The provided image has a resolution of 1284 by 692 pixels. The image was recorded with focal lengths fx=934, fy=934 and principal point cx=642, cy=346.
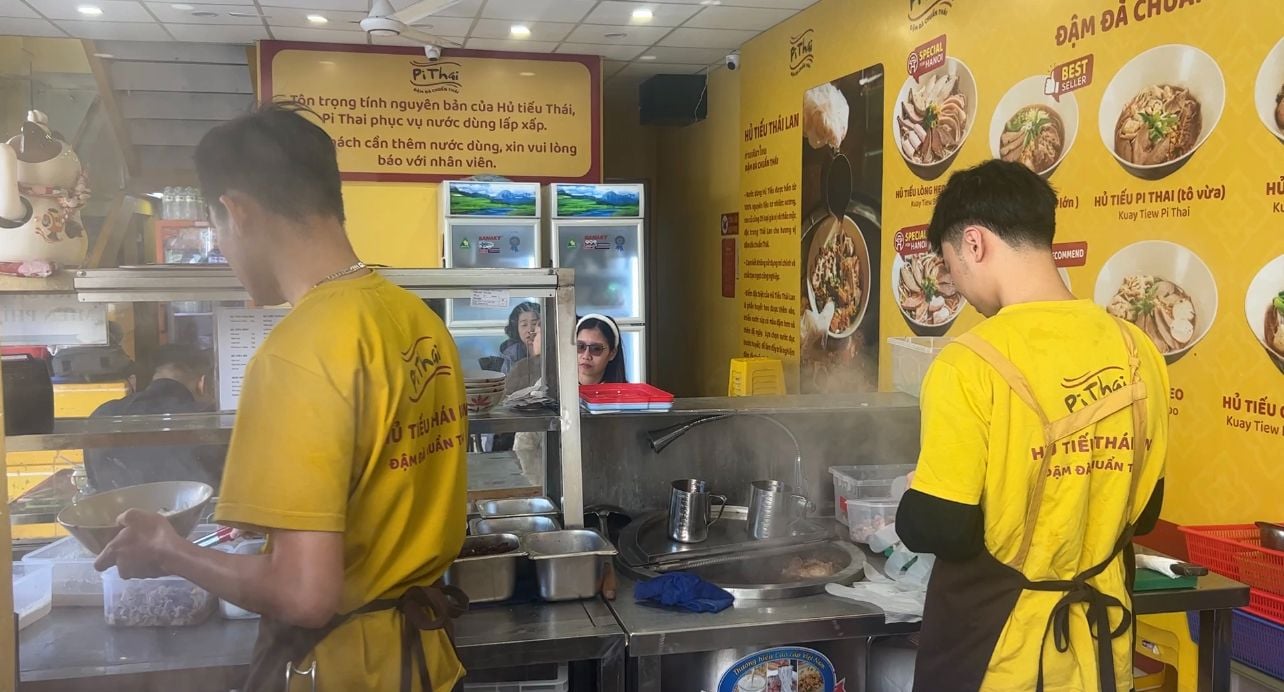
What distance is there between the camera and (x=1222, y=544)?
8.11 ft

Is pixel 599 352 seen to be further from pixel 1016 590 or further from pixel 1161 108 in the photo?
pixel 1016 590

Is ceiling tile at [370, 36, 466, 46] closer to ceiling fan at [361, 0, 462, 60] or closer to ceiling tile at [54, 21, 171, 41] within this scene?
ceiling tile at [54, 21, 171, 41]

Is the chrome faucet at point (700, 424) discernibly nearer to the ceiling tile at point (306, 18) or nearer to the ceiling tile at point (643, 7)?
the ceiling tile at point (643, 7)

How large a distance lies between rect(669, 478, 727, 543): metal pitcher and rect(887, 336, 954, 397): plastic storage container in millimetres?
940

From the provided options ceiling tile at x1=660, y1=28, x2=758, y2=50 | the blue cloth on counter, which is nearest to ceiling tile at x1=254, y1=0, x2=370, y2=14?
ceiling tile at x1=660, y1=28, x2=758, y2=50

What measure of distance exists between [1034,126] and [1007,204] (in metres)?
2.19

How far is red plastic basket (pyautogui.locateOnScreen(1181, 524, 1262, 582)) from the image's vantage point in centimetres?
244

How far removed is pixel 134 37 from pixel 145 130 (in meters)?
A: 0.85

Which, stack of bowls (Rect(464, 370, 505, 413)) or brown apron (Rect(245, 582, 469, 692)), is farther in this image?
stack of bowls (Rect(464, 370, 505, 413))

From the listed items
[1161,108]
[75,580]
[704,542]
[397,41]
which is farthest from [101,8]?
[1161,108]

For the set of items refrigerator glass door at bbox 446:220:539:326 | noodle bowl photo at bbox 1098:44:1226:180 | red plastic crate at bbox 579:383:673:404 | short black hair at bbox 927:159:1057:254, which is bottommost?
red plastic crate at bbox 579:383:673:404

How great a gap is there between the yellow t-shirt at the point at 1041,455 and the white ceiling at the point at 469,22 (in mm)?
4179

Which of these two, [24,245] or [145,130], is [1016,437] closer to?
[24,245]

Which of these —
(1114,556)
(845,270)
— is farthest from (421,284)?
(845,270)
